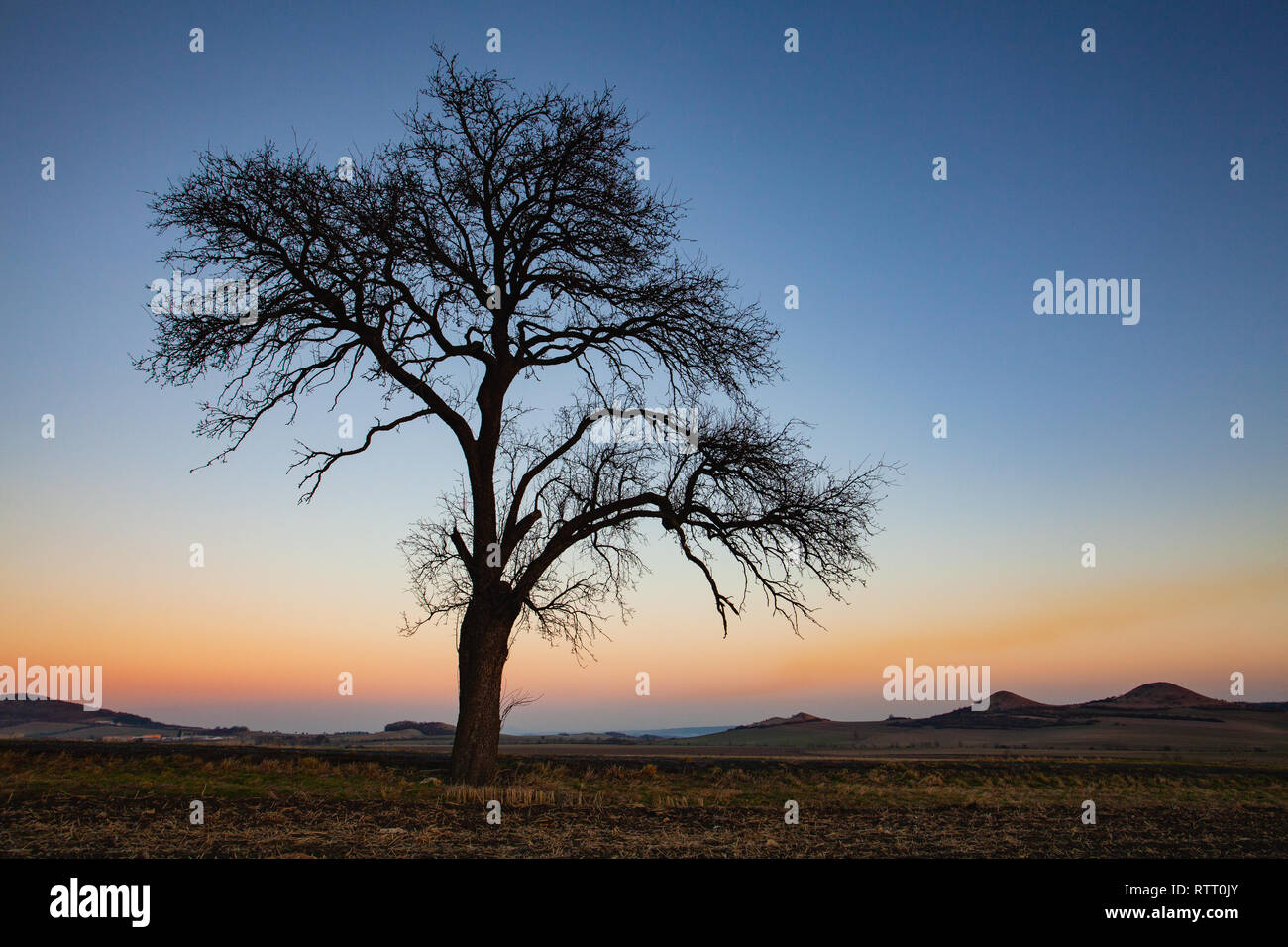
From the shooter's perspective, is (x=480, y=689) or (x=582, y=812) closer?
(x=582, y=812)

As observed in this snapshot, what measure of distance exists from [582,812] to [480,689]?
4720 millimetres

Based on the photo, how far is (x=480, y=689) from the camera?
1716 centimetres

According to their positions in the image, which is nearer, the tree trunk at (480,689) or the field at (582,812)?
the field at (582,812)

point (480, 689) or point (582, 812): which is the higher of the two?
point (480, 689)

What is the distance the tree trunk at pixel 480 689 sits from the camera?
17.0 metres

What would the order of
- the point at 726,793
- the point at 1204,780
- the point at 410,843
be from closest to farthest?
the point at 410,843 → the point at 726,793 → the point at 1204,780

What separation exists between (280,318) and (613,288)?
266 inches

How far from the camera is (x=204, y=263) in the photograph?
17516mm

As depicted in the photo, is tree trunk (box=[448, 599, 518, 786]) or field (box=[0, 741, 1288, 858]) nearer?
field (box=[0, 741, 1288, 858])

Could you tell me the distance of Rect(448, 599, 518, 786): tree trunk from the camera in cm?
1697

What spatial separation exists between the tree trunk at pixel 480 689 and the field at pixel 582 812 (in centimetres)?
60

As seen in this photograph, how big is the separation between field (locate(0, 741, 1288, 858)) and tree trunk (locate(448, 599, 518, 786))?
0.60m
